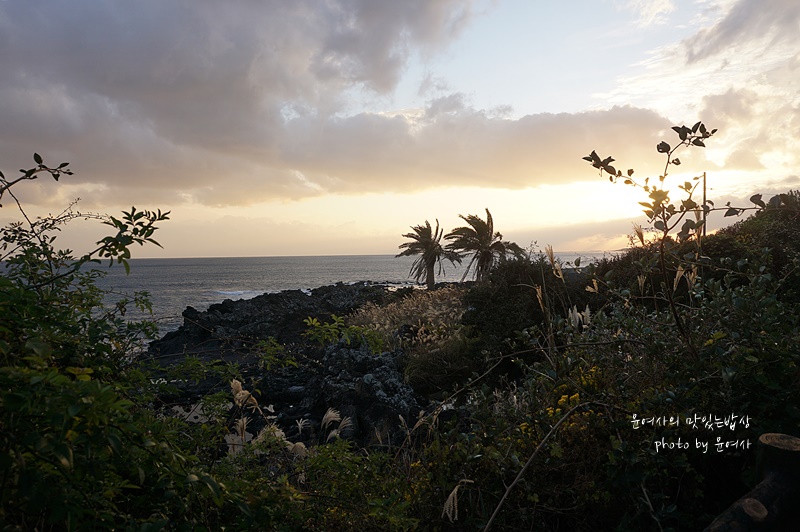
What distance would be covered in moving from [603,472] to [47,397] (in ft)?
10.8

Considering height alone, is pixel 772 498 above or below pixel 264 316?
above

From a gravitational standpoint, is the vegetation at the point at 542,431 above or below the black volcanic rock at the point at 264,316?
above

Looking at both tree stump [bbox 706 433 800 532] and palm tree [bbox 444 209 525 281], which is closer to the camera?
tree stump [bbox 706 433 800 532]

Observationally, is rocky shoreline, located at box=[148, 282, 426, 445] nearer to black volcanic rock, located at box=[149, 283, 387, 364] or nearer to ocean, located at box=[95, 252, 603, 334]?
black volcanic rock, located at box=[149, 283, 387, 364]

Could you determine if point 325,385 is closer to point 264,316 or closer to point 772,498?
point 772,498

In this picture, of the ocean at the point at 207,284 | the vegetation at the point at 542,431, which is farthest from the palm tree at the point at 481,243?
the vegetation at the point at 542,431

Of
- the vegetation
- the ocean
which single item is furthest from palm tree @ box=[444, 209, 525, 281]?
the vegetation

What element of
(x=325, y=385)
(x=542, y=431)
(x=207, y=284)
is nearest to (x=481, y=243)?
(x=325, y=385)

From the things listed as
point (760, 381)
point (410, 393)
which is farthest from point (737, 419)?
point (410, 393)

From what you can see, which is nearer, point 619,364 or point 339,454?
point 339,454

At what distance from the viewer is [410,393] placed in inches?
406

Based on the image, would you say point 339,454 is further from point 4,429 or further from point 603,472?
point 4,429

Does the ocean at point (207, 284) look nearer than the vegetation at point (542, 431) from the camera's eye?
No

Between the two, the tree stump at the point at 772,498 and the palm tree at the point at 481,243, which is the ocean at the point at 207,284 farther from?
the tree stump at the point at 772,498
